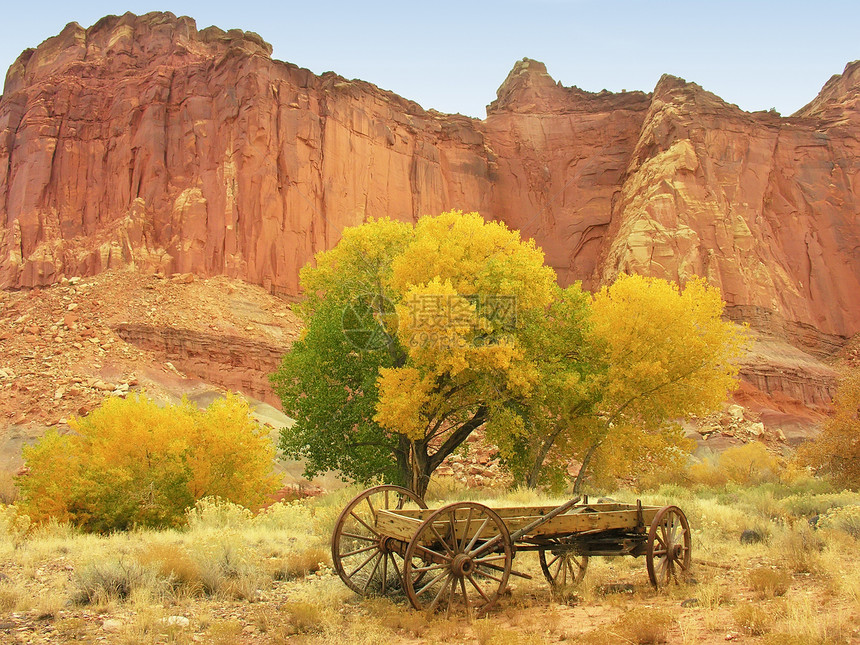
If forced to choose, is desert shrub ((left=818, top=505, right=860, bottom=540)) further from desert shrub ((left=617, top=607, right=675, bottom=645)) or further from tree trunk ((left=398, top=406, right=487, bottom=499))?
tree trunk ((left=398, top=406, right=487, bottom=499))

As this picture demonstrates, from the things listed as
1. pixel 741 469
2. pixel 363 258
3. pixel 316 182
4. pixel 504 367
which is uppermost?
pixel 316 182

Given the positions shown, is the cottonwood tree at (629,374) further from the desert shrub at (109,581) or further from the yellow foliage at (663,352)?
the desert shrub at (109,581)

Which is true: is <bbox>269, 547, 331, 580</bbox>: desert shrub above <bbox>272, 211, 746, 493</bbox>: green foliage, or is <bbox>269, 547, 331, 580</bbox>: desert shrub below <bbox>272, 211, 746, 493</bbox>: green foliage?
below

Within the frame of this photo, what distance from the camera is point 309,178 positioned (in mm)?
47156

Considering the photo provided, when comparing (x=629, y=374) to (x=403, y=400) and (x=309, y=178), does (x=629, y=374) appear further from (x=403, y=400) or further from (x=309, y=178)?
(x=309, y=178)

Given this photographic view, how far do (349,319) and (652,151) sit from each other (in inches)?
1530

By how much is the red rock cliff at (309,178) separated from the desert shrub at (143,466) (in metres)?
25.5

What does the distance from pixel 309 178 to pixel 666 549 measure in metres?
41.7

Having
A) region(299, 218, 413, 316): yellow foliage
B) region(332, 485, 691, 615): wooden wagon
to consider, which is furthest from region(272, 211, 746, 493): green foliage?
region(332, 485, 691, 615): wooden wagon

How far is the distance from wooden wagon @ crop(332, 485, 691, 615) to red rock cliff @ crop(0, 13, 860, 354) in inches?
1437

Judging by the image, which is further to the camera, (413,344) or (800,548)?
(413,344)

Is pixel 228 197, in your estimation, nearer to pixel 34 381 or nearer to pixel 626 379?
pixel 34 381

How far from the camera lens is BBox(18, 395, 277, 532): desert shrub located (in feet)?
46.1

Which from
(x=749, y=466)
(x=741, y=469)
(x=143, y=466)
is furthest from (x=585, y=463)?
(x=143, y=466)
